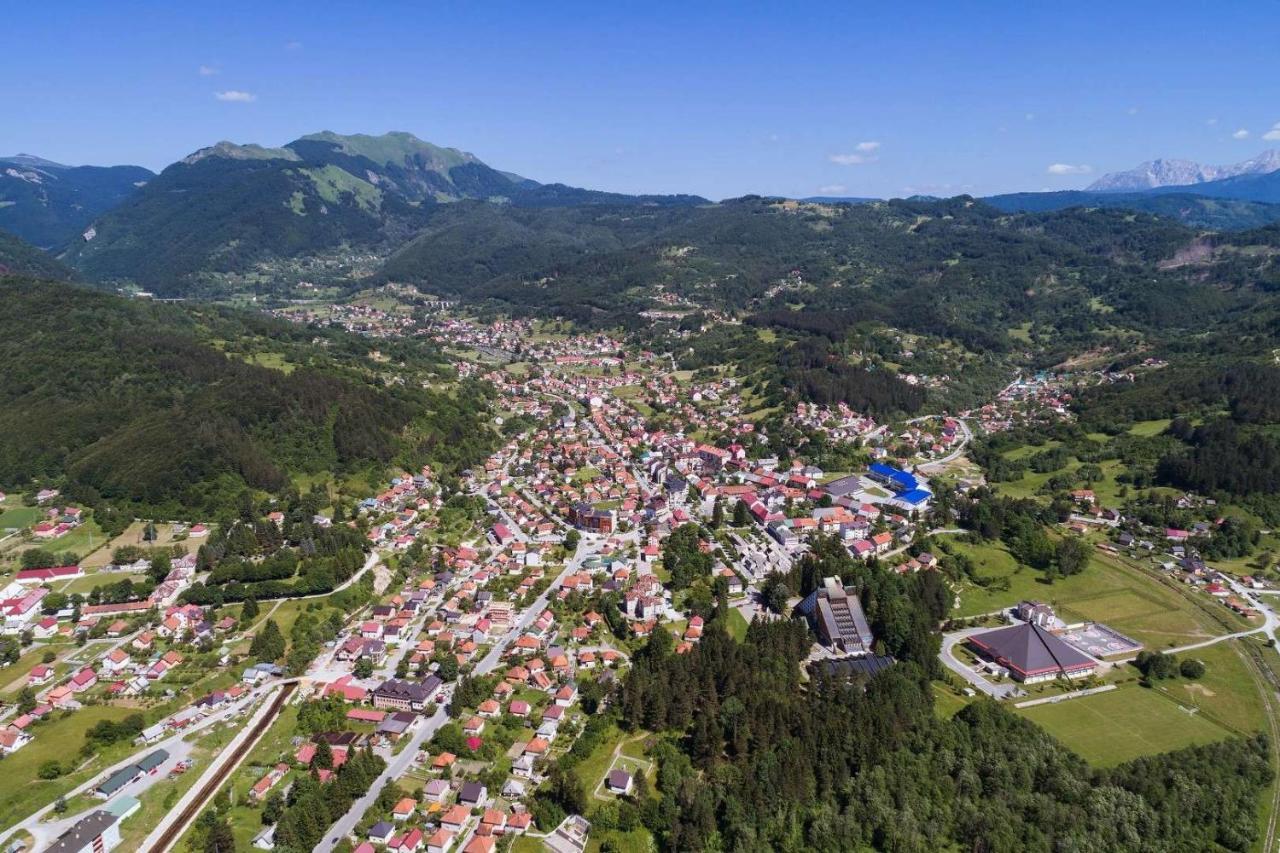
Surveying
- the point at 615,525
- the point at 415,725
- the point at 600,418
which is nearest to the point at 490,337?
the point at 600,418

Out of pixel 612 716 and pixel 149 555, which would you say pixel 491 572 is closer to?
pixel 612 716

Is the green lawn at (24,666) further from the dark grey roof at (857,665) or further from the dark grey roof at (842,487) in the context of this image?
the dark grey roof at (842,487)

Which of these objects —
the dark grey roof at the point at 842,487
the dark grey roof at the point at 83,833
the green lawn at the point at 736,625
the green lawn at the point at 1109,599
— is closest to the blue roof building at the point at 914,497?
the dark grey roof at the point at 842,487

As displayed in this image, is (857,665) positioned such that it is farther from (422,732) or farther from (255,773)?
(255,773)

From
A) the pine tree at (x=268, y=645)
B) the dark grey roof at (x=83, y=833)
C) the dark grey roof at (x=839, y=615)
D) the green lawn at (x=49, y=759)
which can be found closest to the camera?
the dark grey roof at (x=83, y=833)

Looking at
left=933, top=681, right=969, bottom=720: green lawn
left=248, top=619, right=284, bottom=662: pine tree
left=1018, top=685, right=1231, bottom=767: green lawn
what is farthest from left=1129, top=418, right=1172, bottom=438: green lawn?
left=248, top=619, right=284, bottom=662: pine tree

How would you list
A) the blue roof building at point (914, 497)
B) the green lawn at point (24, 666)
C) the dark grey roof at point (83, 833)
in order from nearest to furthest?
the dark grey roof at point (83, 833), the green lawn at point (24, 666), the blue roof building at point (914, 497)

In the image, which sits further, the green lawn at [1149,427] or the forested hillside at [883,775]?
the green lawn at [1149,427]
